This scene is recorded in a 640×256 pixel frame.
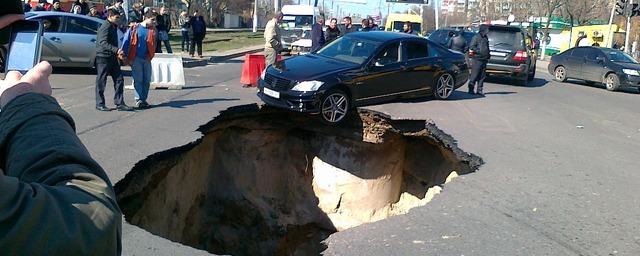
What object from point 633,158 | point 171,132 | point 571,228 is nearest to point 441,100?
point 633,158

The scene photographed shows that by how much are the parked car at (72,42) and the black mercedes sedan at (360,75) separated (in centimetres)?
574

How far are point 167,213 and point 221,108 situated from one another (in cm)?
278

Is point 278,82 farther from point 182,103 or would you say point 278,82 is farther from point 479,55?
point 479,55

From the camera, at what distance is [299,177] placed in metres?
11.1

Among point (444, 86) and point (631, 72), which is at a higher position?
point (631, 72)

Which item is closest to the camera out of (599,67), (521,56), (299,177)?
(299,177)

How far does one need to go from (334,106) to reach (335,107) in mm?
29

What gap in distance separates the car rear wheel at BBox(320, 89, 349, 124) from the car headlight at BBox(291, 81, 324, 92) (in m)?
0.25

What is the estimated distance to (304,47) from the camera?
26938mm

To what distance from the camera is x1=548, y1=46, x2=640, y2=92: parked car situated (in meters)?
18.2

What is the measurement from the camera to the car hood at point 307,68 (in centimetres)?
945

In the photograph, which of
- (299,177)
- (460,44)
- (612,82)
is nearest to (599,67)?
(612,82)

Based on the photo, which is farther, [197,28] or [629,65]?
[197,28]

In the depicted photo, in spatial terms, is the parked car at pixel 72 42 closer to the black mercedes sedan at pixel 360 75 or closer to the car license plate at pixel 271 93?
the black mercedes sedan at pixel 360 75
